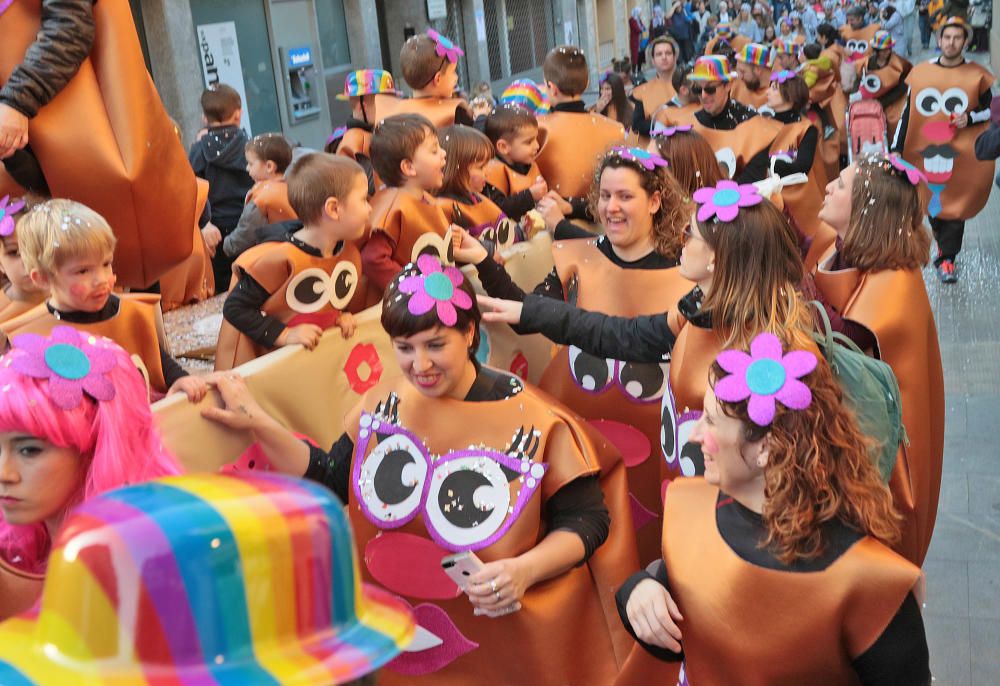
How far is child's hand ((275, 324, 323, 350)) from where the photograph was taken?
3.37 m

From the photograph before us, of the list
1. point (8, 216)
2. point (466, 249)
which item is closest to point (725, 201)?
point (466, 249)

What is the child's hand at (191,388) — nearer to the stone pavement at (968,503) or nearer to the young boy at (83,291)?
the young boy at (83,291)

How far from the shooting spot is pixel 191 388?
2.85 metres

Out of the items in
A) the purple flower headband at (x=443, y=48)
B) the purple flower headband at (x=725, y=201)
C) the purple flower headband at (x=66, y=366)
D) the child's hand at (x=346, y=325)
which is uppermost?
the purple flower headband at (x=443, y=48)

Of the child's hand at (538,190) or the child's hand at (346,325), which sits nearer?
the child's hand at (346,325)

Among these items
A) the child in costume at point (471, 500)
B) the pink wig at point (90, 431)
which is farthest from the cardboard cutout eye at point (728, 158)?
the pink wig at point (90, 431)

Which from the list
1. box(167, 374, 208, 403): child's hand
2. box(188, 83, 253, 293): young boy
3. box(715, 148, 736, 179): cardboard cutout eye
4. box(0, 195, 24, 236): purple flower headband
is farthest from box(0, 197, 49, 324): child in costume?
box(715, 148, 736, 179): cardboard cutout eye

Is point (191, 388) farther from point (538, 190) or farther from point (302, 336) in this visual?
point (538, 190)

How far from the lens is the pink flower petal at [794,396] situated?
198cm

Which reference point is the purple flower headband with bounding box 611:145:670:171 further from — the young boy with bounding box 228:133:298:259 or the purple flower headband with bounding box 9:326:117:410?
the purple flower headband with bounding box 9:326:117:410

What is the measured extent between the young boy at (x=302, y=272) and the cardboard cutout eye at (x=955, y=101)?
19.6ft

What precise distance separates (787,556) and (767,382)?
1.02 ft

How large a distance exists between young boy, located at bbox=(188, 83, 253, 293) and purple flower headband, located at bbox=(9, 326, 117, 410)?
4.49 metres

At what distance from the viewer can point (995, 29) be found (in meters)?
19.8
